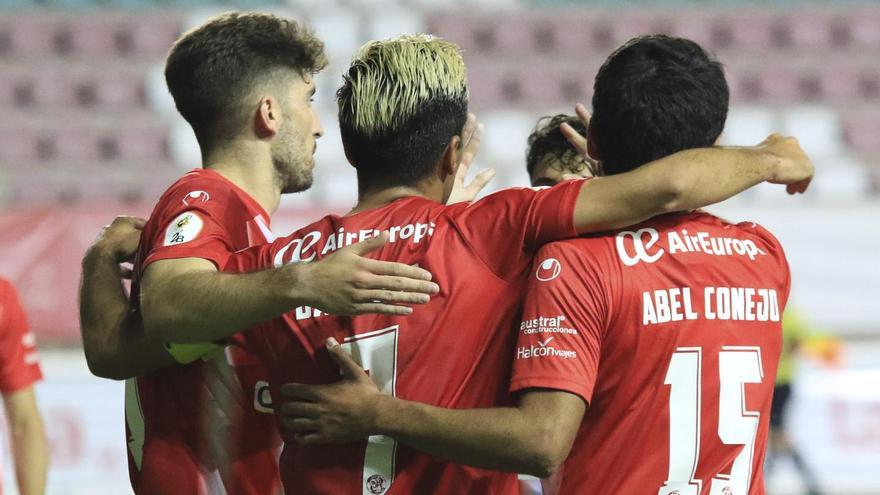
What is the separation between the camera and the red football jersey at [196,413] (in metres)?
2.58

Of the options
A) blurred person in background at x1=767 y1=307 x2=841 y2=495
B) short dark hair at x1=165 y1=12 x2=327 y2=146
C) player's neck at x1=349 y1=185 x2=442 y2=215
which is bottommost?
blurred person in background at x1=767 y1=307 x2=841 y2=495

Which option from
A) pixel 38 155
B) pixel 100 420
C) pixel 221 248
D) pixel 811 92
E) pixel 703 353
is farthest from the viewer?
pixel 811 92

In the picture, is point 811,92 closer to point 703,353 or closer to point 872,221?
point 872,221

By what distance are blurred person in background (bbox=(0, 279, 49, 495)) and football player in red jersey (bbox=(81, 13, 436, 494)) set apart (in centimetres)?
151

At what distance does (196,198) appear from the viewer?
2592 mm

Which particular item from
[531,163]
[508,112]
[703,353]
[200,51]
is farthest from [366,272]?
[508,112]

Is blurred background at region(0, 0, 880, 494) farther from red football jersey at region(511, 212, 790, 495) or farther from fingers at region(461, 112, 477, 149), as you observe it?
red football jersey at region(511, 212, 790, 495)

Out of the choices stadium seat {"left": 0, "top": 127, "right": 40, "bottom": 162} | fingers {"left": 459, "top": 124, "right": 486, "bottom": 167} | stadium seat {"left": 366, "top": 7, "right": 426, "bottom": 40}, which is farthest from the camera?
stadium seat {"left": 366, "top": 7, "right": 426, "bottom": 40}

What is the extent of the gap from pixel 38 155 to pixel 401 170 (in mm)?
11272

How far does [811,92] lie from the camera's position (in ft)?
44.9

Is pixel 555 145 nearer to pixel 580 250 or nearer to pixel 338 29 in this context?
pixel 580 250

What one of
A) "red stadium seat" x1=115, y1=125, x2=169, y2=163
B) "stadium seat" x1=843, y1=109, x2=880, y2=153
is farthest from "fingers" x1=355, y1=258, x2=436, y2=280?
A: "stadium seat" x1=843, y1=109, x2=880, y2=153

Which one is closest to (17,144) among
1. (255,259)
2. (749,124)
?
(749,124)

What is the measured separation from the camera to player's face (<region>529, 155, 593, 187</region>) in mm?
3504
